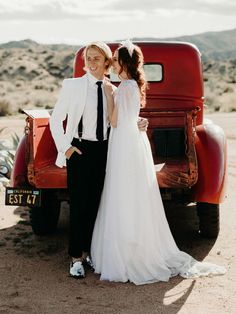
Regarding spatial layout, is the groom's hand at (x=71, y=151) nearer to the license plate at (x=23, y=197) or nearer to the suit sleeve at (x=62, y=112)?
the suit sleeve at (x=62, y=112)

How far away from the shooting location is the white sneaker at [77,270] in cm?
494

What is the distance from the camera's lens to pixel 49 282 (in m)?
4.84

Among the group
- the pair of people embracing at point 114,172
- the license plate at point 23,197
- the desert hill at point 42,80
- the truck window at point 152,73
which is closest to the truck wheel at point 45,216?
the license plate at point 23,197

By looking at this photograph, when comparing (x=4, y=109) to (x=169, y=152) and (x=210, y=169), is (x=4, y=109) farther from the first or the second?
(x=210, y=169)

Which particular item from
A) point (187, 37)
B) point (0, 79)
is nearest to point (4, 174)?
point (0, 79)

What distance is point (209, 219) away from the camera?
5.82 metres

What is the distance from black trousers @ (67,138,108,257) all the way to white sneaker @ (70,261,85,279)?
0.26 feet

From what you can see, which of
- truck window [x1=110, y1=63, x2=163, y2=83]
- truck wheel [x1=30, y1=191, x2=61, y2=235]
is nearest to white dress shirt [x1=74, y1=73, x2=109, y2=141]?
truck wheel [x1=30, y1=191, x2=61, y2=235]

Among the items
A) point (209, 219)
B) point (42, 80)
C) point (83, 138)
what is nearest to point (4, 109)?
point (209, 219)

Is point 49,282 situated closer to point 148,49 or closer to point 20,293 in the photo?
point 20,293

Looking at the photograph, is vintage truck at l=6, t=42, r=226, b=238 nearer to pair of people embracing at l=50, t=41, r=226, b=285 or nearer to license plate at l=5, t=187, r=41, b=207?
license plate at l=5, t=187, r=41, b=207

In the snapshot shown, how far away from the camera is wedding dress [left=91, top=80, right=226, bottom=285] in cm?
488

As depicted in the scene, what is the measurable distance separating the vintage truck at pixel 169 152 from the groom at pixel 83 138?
366 mm

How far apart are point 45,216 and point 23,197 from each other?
938mm
